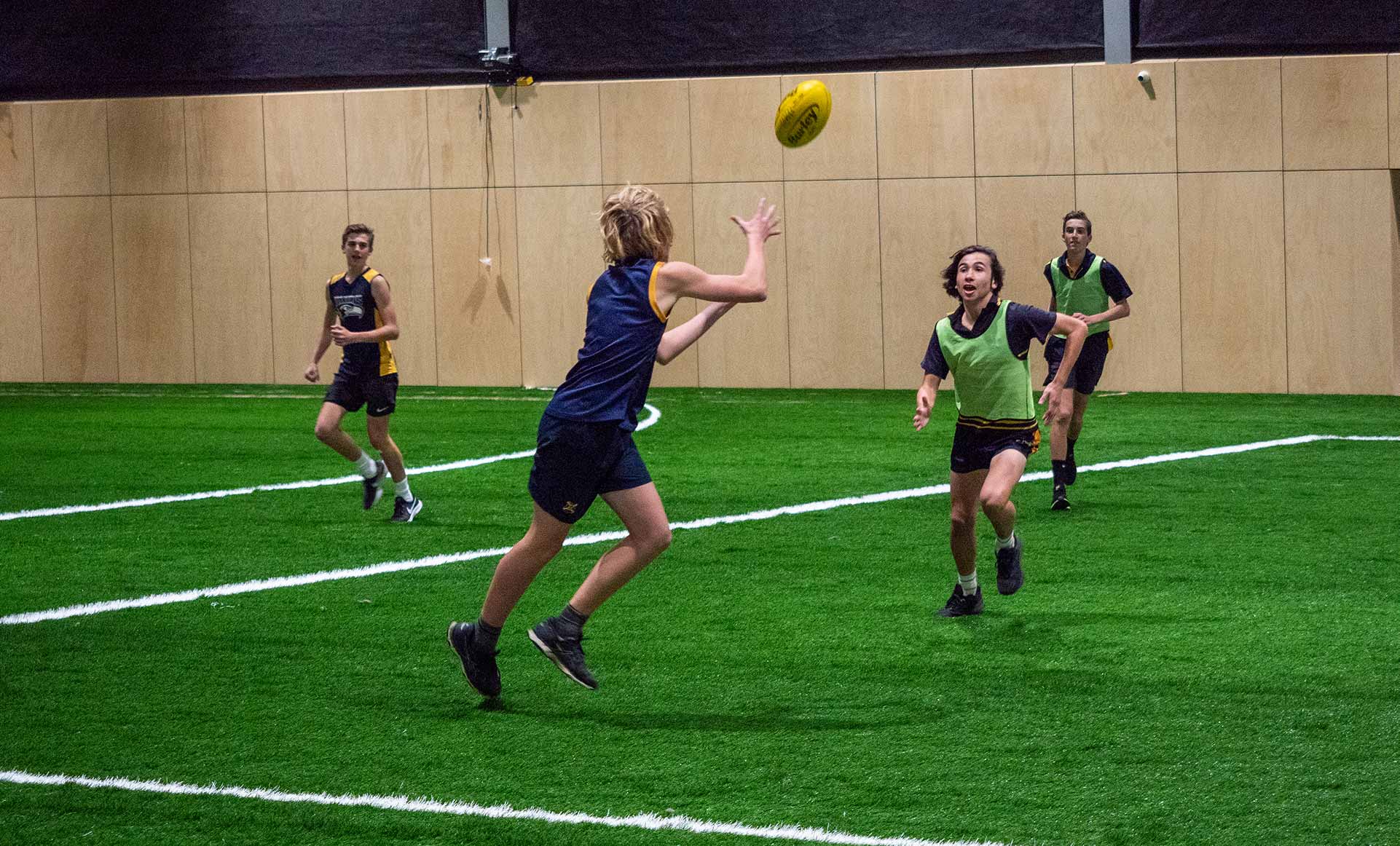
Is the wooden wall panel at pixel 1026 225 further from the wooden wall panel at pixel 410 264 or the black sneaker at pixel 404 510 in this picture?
the black sneaker at pixel 404 510

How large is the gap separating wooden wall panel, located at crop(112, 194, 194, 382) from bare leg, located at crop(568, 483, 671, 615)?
1879 centimetres

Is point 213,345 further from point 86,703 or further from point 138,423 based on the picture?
point 86,703

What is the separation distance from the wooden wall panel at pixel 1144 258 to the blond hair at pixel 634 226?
14633 mm

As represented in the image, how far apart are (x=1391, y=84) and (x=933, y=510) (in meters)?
10.9

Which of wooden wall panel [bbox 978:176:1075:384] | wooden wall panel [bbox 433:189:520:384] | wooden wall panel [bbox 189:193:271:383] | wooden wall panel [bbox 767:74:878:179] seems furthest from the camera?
wooden wall panel [bbox 189:193:271:383]

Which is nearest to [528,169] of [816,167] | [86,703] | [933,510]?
[816,167]

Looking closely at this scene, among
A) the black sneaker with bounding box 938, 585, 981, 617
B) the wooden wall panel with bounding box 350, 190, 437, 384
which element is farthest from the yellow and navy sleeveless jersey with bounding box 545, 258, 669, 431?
the wooden wall panel with bounding box 350, 190, 437, 384

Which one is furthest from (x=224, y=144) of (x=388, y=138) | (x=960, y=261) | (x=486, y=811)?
(x=486, y=811)

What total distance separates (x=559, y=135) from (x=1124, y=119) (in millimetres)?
7192

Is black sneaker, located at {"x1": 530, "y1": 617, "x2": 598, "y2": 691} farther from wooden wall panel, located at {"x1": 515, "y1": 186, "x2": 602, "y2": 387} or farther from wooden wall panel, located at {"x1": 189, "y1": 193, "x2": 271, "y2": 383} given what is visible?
wooden wall panel, located at {"x1": 189, "y1": 193, "x2": 271, "y2": 383}

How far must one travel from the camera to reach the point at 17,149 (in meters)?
24.6

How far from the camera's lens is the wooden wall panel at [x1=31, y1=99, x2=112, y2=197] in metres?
24.2

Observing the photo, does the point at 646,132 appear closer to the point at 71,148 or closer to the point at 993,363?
the point at 71,148

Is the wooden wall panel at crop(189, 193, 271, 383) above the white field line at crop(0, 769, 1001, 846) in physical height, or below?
above
